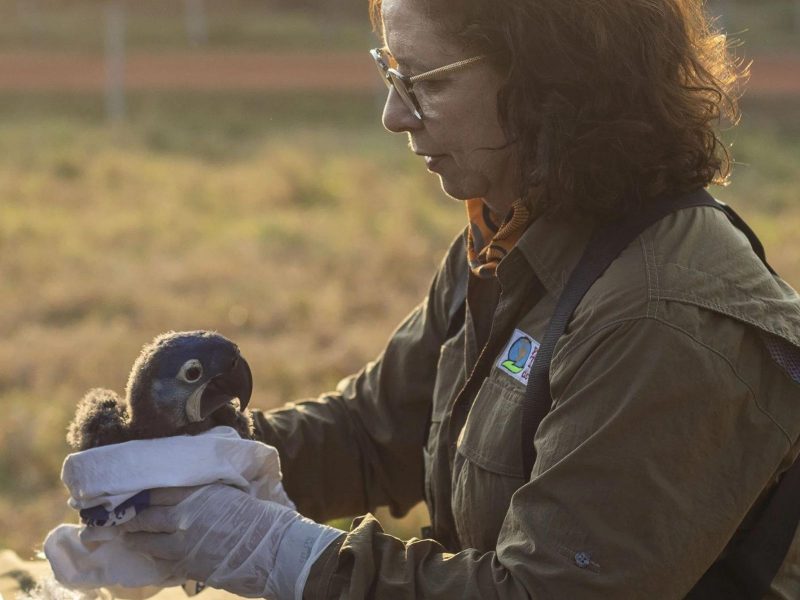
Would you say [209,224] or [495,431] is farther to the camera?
[209,224]

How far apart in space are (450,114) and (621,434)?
0.67 m

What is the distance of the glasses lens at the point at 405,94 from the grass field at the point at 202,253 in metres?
1.77

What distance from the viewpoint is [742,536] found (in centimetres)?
199

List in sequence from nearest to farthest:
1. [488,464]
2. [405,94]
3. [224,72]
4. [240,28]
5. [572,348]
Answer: [572,348] → [488,464] → [405,94] → [224,72] → [240,28]

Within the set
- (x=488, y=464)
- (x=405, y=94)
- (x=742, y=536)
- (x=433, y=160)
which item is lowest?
(x=742, y=536)

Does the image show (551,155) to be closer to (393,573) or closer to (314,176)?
(393,573)

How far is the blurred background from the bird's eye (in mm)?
1294

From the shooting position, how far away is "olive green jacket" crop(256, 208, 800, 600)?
180cm

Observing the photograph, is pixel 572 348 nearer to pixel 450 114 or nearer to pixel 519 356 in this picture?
pixel 519 356

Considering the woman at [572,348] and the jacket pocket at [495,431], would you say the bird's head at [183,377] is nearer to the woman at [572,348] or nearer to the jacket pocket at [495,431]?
the woman at [572,348]

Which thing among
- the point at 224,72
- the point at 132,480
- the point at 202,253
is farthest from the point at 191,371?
the point at 224,72

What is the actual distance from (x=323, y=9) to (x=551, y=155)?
79.6 feet

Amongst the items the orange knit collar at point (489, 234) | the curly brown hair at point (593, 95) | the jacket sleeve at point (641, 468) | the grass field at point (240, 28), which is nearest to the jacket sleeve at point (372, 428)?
the orange knit collar at point (489, 234)

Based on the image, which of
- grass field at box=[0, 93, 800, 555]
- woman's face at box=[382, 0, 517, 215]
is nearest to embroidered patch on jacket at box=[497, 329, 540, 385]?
woman's face at box=[382, 0, 517, 215]
